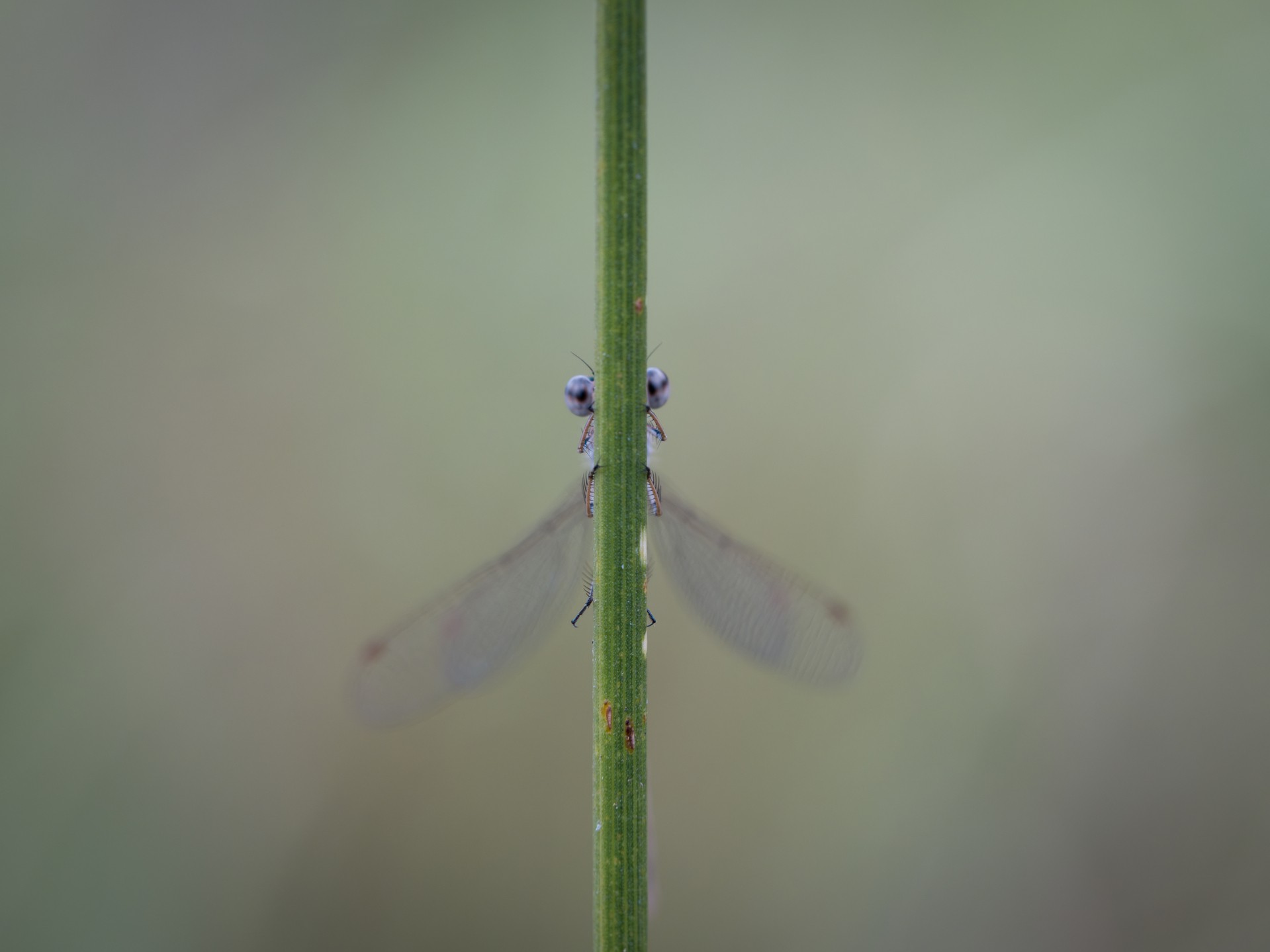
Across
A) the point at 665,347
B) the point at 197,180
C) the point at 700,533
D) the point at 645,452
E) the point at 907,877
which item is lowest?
the point at 907,877

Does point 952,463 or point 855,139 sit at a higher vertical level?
point 855,139

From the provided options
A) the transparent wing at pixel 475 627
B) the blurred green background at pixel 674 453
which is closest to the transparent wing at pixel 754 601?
the transparent wing at pixel 475 627

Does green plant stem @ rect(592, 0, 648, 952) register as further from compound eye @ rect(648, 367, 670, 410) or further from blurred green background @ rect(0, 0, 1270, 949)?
blurred green background @ rect(0, 0, 1270, 949)

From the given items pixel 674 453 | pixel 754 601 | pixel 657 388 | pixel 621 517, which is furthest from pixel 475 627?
pixel 674 453

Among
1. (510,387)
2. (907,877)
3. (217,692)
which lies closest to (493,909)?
(217,692)

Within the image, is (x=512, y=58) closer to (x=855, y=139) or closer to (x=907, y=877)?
(x=855, y=139)
